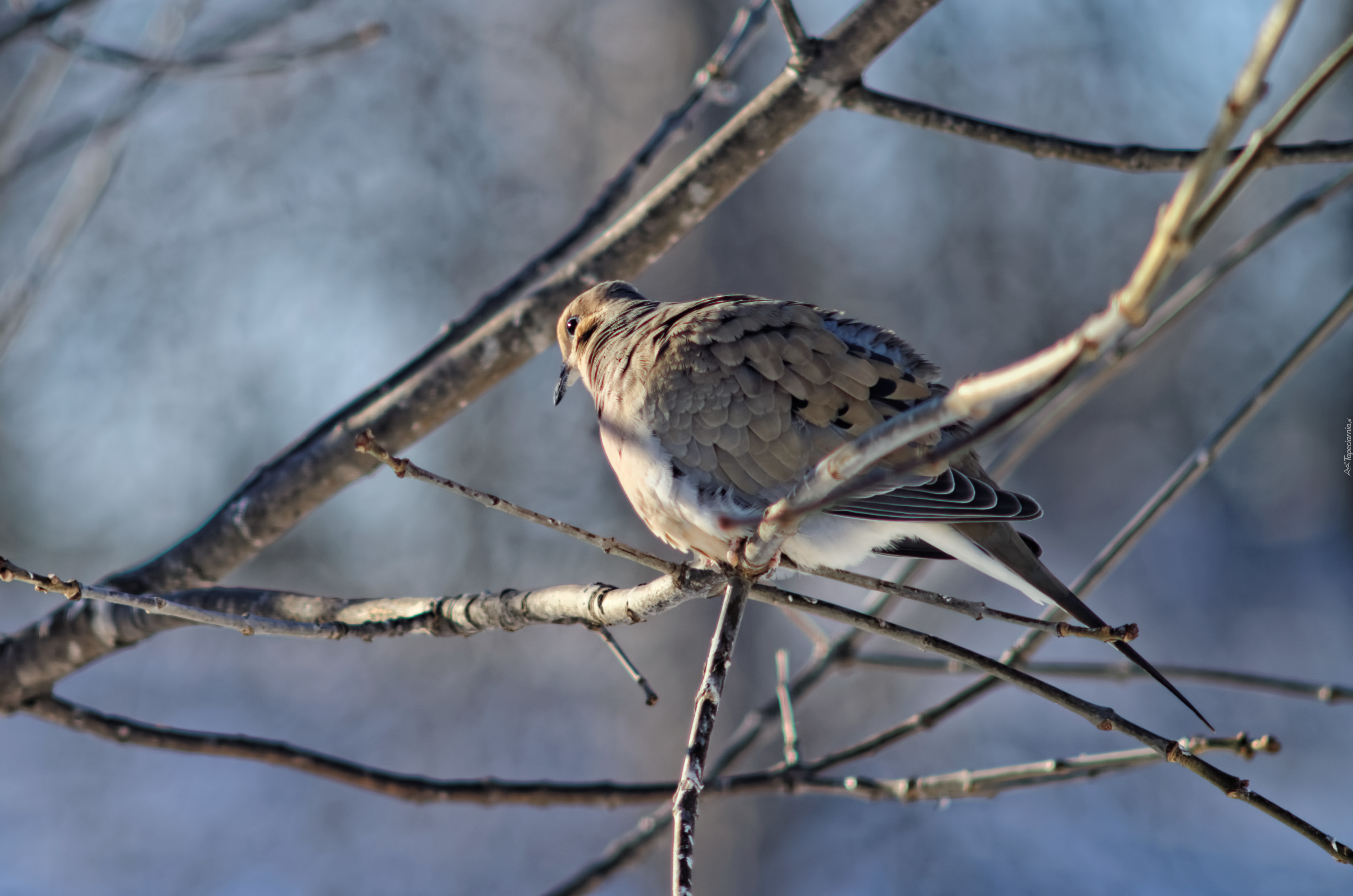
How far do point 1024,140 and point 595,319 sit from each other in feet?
3.39

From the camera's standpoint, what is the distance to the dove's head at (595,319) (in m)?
2.23

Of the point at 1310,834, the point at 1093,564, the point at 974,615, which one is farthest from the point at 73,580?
the point at 1093,564

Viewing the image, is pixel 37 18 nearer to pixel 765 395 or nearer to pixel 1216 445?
pixel 765 395

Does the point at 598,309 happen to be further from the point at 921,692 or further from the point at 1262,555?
the point at 1262,555

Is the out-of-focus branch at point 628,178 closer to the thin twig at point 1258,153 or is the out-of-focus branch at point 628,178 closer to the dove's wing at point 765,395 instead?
the dove's wing at point 765,395

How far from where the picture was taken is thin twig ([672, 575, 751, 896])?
95 centimetres

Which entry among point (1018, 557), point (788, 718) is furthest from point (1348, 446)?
point (788, 718)

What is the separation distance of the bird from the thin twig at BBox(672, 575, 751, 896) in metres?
0.50

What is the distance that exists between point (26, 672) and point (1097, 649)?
531 cm

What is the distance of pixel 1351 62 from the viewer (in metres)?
0.71

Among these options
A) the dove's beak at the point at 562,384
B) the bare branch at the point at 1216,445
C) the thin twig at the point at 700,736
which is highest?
the dove's beak at the point at 562,384

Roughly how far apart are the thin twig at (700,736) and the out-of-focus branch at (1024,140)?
1.02 m

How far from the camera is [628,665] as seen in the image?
1403mm

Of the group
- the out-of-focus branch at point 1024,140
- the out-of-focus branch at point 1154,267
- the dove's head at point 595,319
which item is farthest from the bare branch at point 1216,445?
the out-of-focus branch at point 1154,267
